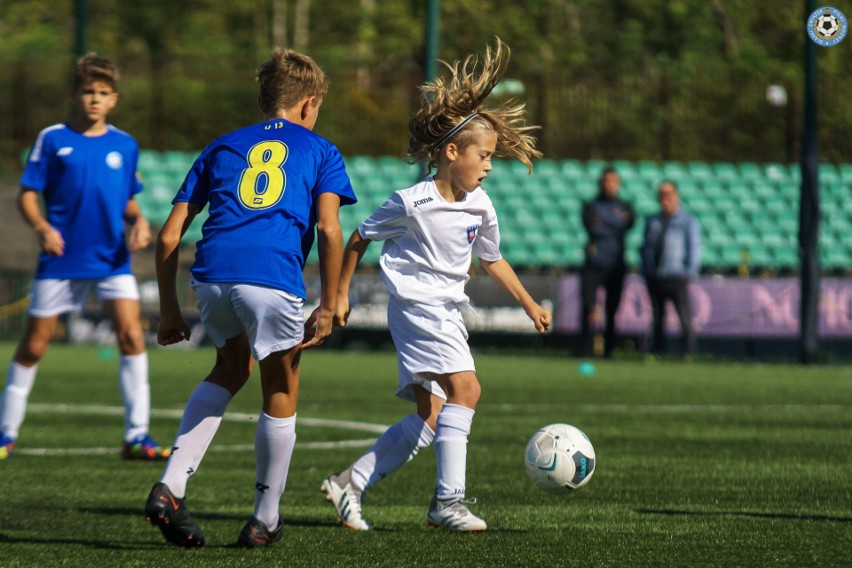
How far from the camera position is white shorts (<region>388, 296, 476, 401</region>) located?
17.9 ft

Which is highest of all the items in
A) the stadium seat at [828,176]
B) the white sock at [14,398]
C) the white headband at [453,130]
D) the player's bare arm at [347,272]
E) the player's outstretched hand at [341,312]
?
the stadium seat at [828,176]

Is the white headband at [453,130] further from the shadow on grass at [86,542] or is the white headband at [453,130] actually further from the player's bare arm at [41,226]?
the player's bare arm at [41,226]

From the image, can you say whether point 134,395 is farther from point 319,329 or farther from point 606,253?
point 606,253

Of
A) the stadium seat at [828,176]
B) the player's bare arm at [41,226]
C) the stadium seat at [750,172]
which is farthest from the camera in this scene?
the stadium seat at [750,172]

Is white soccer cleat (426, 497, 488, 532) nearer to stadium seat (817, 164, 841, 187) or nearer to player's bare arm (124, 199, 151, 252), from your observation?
player's bare arm (124, 199, 151, 252)

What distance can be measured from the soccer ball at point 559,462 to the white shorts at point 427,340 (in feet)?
1.43

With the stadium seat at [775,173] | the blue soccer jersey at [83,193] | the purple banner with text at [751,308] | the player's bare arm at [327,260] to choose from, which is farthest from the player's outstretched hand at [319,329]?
the stadium seat at [775,173]

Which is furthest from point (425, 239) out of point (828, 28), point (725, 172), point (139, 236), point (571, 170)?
point (725, 172)

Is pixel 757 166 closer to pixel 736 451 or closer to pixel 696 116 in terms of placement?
pixel 696 116

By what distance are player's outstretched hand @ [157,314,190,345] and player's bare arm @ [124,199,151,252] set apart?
8.66 ft

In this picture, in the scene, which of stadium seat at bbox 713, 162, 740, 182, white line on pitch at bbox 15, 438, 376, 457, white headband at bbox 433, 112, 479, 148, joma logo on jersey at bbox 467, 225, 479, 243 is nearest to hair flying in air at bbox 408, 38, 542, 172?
white headband at bbox 433, 112, 479, 148

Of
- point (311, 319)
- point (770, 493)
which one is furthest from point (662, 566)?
point (770, 493)

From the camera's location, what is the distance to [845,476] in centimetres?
684

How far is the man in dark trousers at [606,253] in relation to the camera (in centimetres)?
1677
